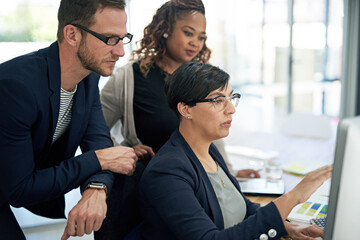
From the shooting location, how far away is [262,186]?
1.92 m

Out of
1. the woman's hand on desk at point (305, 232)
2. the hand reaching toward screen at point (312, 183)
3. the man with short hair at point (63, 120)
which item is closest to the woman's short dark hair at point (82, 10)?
the man with short hair at point (63, 120)

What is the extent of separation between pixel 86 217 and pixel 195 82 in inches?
25.6

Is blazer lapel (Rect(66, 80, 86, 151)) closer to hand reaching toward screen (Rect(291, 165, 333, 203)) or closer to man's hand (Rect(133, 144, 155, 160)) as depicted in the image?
man's hand (Rect(133, 144, 155, 160))

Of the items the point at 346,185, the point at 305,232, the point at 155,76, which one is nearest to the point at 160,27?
the point at 155,76

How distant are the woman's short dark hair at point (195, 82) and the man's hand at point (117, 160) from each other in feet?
0.98

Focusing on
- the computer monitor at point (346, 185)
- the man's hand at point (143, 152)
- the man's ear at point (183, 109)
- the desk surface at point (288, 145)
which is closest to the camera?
the computer monitor at point (346, 185)

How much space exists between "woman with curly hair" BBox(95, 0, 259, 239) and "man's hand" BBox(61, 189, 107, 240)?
729mm

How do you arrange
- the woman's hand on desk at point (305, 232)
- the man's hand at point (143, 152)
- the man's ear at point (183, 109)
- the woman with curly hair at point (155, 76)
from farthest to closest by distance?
1. the woman with curly hair at point (155, 76)
2. the man's hand at point (143, 152)
3. the man's ear at point (183, 109)
4. the woman's hand on desk at point (305, 232)

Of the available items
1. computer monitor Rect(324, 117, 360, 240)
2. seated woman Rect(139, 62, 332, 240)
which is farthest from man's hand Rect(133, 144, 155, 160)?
computer monitor Rect(324, 117, 360, 240)

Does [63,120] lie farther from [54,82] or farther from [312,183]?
[312,183]

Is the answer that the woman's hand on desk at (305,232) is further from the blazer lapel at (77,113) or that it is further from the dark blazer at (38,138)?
the blazer lapel at (77,113)

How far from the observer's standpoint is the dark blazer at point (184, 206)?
1.25 metres

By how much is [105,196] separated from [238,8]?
26.5 ft

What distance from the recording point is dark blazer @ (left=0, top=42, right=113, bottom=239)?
1316mm
